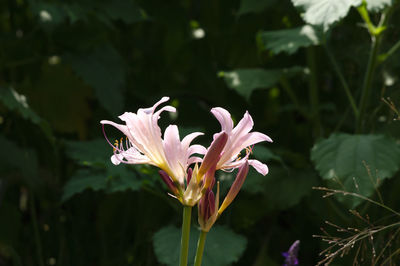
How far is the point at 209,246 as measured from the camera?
119cm

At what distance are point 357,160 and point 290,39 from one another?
15.4 inches

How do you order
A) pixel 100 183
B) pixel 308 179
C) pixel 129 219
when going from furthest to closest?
pixel 129 219 < pixel 308 179 < pixel 100 183

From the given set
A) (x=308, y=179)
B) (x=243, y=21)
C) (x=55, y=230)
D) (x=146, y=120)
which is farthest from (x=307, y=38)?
(x=55, y=230)

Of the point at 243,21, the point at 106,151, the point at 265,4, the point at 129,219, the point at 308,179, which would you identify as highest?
the point at 265,4

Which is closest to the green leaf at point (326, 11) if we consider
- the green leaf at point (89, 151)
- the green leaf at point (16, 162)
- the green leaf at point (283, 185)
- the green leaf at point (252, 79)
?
the green leaf at point (252, 79)

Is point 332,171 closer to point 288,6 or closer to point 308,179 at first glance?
point 308,179

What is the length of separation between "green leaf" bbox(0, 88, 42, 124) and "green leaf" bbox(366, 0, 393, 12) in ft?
2.65

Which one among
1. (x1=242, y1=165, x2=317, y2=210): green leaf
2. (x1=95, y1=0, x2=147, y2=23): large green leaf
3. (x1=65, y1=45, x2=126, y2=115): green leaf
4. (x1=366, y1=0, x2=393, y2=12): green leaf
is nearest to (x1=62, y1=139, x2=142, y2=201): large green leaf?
(x1=65, y1=45, x2=126, y2=115): green leaf

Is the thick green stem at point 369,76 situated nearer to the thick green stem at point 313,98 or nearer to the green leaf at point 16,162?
the thick green stem at point 313,98

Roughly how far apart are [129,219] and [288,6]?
83 centimetres

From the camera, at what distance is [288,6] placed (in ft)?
5.30

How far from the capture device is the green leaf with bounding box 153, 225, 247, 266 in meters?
1.13

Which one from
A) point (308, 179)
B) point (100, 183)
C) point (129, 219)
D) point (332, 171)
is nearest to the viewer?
point (332, 171)

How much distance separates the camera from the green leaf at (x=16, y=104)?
4.42ft
